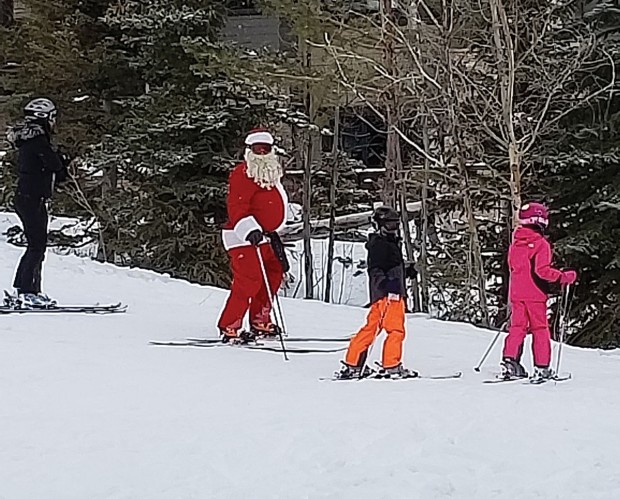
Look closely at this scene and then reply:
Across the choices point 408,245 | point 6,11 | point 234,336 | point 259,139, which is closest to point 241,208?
point 259,139

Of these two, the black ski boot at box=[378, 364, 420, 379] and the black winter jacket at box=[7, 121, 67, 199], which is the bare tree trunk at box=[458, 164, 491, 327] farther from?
the black ski boot at box=[378, 364, 420, 379]

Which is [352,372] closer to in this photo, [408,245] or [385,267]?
[385,267]

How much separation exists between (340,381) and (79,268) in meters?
7.19

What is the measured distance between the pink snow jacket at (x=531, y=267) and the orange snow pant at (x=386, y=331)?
821mm

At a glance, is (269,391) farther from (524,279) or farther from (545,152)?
(545,152)

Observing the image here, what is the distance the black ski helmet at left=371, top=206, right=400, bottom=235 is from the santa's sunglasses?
162 centimetres

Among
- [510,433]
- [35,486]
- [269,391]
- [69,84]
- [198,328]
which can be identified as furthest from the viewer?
[69,84]

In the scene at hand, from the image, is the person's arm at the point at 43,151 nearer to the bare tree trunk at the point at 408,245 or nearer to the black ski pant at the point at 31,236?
the black ski pant at the point at 31,236

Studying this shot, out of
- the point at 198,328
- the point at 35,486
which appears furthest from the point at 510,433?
the point at 198,328

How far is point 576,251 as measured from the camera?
1377 centimetres

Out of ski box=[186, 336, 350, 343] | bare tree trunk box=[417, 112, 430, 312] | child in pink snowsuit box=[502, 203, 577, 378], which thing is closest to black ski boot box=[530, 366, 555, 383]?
child in pink snowsuit box=[502, 203, 577, 378]

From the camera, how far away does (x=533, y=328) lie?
7023mm

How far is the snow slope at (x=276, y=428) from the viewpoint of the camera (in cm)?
504

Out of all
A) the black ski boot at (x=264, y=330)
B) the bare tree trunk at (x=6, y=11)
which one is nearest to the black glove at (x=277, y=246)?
the black ski boot at (x=264, y=330)
